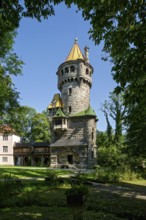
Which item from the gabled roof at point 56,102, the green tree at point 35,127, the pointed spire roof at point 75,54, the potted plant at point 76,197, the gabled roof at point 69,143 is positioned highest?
the pointed spire roof at point 75,54

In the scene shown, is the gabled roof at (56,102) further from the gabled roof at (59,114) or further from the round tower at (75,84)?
the gabled roof at (59,114)

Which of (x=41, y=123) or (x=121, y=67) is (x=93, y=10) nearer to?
(x=121, y=67)

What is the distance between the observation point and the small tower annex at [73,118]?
3969 centimetres

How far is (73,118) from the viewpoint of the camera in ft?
138

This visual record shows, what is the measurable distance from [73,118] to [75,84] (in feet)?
22.6

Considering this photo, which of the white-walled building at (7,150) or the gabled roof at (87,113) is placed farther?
the white-walled building at (7,150)

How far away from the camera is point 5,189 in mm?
9305

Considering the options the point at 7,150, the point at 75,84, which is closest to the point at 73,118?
the point at 75,84

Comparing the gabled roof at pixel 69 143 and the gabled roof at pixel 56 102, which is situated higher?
the gabled roof at pixel 56 102

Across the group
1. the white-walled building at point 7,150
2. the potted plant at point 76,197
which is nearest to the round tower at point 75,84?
the white-walled building at point 7,150

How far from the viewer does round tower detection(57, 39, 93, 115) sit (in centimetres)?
4322

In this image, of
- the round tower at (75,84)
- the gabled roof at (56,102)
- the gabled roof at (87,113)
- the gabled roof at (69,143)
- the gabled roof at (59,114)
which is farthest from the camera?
the gabled roof at (56,102)

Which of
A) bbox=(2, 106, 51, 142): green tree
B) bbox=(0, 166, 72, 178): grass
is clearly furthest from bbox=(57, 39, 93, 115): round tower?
bbox=(0, 166, 72, 178): grass

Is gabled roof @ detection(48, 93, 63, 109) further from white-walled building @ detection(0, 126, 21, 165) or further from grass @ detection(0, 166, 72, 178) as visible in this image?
grass @ detection(0, 166, 72, 178)
